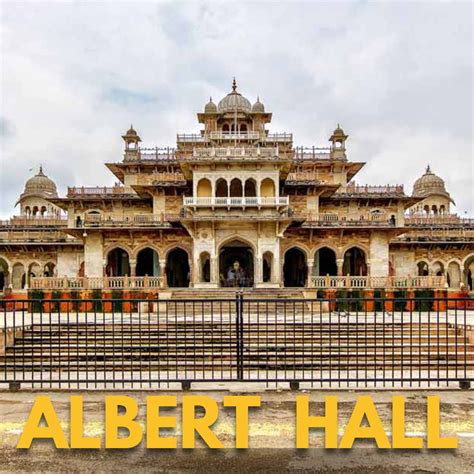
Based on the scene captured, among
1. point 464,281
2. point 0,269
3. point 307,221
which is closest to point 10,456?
point 307,221

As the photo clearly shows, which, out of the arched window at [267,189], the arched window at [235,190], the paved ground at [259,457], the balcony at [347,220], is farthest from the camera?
the arched window at [235,190]

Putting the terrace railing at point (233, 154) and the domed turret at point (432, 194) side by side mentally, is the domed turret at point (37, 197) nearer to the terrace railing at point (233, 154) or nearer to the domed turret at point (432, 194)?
the terrace railing at point (233, 154)

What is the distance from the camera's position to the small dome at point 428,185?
49375 mm

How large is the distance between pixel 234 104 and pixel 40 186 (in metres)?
25.1

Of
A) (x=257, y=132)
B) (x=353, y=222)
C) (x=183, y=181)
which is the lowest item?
(x=353, y=222)

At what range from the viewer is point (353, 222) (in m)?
29.1

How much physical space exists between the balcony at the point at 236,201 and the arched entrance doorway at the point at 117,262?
24.6ft

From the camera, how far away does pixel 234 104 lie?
36.3m

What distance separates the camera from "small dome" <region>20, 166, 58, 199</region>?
50.2 meters

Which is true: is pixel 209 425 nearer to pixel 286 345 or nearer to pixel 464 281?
pixel 286 345

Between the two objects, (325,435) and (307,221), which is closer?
(325,435)

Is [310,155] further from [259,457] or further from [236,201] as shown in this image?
[259,457]

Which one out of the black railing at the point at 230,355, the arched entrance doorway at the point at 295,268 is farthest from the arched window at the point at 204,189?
the black railing at the point at 230,355

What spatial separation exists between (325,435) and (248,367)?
4.70m
